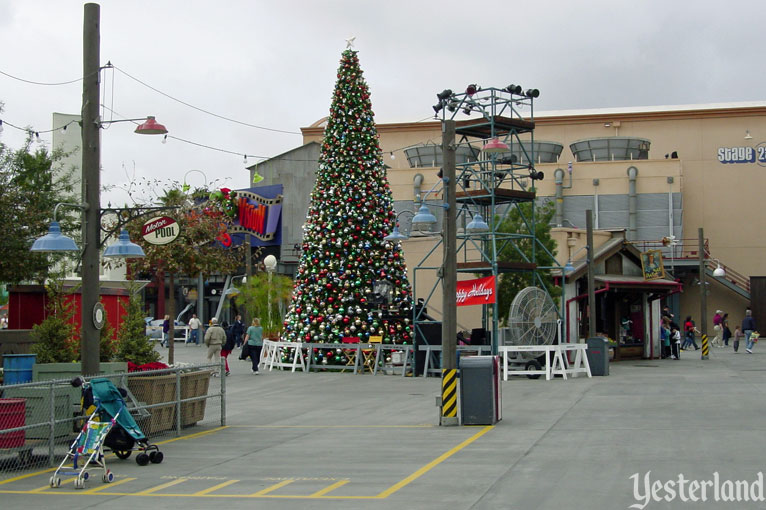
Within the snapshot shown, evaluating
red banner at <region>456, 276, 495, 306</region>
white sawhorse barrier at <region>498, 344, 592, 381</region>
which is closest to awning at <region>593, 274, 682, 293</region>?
white sawhorse barrier at <region>498, 344, 592, 381</region>

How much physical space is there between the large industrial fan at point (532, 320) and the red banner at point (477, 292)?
84 centimetres

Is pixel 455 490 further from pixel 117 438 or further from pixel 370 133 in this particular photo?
pixel 370 133

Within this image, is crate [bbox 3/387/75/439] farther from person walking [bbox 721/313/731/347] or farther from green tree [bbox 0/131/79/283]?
person walking [bbox 721/313/731/347]

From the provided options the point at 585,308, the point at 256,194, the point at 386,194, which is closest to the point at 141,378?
the point at 386,194

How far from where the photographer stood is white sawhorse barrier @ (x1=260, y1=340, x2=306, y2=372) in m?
30.0

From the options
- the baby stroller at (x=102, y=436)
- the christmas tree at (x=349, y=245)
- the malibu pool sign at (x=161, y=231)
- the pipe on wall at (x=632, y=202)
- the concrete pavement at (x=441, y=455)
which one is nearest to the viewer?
the concrete pavement at (x=441, y=455)

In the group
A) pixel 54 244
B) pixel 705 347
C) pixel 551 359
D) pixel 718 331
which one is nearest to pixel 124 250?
pixel 54 244

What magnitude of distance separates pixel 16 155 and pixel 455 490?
62.9 feet

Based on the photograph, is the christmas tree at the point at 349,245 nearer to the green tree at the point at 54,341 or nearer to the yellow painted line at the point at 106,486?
the green tree at the point at 54,341

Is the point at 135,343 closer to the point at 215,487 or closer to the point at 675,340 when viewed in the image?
the point at 215,487

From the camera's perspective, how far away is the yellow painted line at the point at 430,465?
34.2 feet

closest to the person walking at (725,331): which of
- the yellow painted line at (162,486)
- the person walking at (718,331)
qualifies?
the person walking at (718,331)

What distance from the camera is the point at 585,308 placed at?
114 feet

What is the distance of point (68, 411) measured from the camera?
1373 cm
